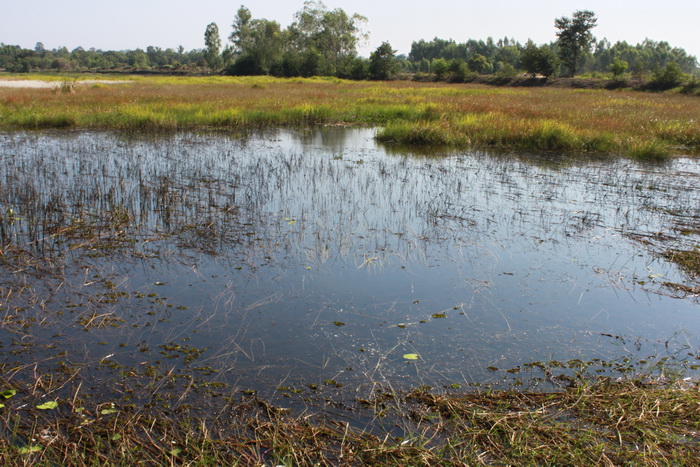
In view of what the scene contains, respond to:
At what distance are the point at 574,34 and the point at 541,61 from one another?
1275 cm

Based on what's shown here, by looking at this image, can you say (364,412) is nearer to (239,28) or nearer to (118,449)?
(118,449)

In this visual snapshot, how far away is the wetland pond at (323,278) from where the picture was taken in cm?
371

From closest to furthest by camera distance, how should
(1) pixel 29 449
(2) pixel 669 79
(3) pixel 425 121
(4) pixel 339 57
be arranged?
(1) pixel 29 449, (3) pixel 425 121, (2) pixel 669 79, (4) pixel 339 57

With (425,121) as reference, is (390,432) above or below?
below

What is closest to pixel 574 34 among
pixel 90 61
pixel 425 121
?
pixel 425 121

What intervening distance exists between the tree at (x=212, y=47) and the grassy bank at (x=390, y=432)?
91875 millimetres

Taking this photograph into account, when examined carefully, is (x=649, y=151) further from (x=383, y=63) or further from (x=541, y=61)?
(x=383, y=63)

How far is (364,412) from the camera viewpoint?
10.5 ft

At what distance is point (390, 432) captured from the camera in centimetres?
302

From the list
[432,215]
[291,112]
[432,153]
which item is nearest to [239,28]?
[291,112]

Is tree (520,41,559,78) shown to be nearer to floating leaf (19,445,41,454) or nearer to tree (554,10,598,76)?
tree (554,10,598,76)

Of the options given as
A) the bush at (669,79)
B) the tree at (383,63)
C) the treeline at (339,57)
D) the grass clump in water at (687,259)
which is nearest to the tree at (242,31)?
the treeline at (339,57)

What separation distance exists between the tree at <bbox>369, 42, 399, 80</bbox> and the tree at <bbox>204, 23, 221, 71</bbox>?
36226 mm

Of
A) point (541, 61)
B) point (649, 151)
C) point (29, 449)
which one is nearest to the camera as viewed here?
point (29, 449)
